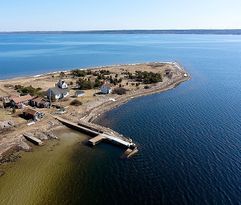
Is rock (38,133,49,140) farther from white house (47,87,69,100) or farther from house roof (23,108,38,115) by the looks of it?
white house (47,87,69,100)

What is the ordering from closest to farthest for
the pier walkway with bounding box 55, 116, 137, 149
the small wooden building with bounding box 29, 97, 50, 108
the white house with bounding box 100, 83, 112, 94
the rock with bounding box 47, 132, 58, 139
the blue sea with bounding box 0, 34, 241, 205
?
the blue sea with bounding box 0, 34, 241, 205, the pier walkway with bounding box 55, 116, 137, 149, the rock with bounding box 47, 132, 58, 139, the small wooden building with bounding box 29, 97, 50, 108, the white house with bounding box 100, 83, 112, 94

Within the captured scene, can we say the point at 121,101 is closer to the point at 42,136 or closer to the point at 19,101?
the point at 19,101

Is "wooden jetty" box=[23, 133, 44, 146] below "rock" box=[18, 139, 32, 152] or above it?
above

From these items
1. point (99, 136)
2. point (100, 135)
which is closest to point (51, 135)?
point (99, 136)

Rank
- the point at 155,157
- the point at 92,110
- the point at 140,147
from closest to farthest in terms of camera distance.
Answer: the point at 155,157
the point at 140,147
the point at 92,110

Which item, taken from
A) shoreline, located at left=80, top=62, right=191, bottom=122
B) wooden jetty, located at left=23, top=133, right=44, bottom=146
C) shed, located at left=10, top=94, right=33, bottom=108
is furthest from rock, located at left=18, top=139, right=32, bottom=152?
shed, located at left=10, top=94, right=33, bottom=108

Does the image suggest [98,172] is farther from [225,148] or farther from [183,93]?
[183,93]

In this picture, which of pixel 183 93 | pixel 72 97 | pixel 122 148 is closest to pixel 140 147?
pixel 122 148

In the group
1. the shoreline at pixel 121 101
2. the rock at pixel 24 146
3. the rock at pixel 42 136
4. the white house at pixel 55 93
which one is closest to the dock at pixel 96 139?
the rock at pixel 42 136
